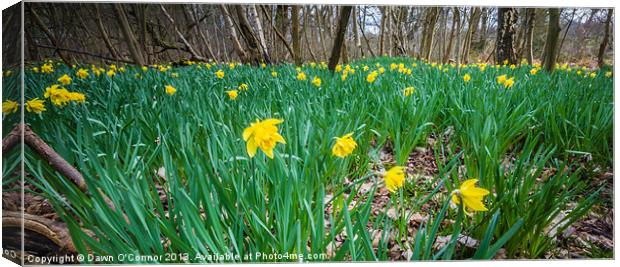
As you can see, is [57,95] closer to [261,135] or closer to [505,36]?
[261,135]

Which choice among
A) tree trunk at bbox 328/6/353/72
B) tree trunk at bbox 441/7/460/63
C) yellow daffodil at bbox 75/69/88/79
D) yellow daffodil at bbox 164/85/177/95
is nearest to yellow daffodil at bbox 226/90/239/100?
yellow daffodil at bbox 164/85/177/95

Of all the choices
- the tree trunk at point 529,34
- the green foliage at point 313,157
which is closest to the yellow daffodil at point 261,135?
the green foliage at point 313,157

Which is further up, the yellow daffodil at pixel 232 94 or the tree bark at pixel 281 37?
the tree bark at pixel 281 37

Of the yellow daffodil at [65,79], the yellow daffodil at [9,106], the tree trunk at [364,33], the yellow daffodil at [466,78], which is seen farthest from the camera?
the yellow daffodil at [466,78]

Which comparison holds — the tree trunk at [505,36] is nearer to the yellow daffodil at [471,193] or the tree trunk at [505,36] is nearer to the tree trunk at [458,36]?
the tree trunk at [458,36]

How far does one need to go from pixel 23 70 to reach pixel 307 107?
0.87m

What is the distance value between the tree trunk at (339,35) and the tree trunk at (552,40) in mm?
684

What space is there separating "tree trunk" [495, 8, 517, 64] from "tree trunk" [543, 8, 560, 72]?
108mm

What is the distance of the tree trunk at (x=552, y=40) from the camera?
4.67 ft

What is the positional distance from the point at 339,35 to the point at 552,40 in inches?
29.4

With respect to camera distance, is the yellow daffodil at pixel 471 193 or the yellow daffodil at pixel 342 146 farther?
the yellow daffodil at pixel 342 146

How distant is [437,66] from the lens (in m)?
1.65

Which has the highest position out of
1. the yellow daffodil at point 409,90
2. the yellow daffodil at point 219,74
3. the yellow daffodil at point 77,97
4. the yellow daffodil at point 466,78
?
the yellow daffodil at point 219,74

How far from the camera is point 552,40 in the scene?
4.81ft
